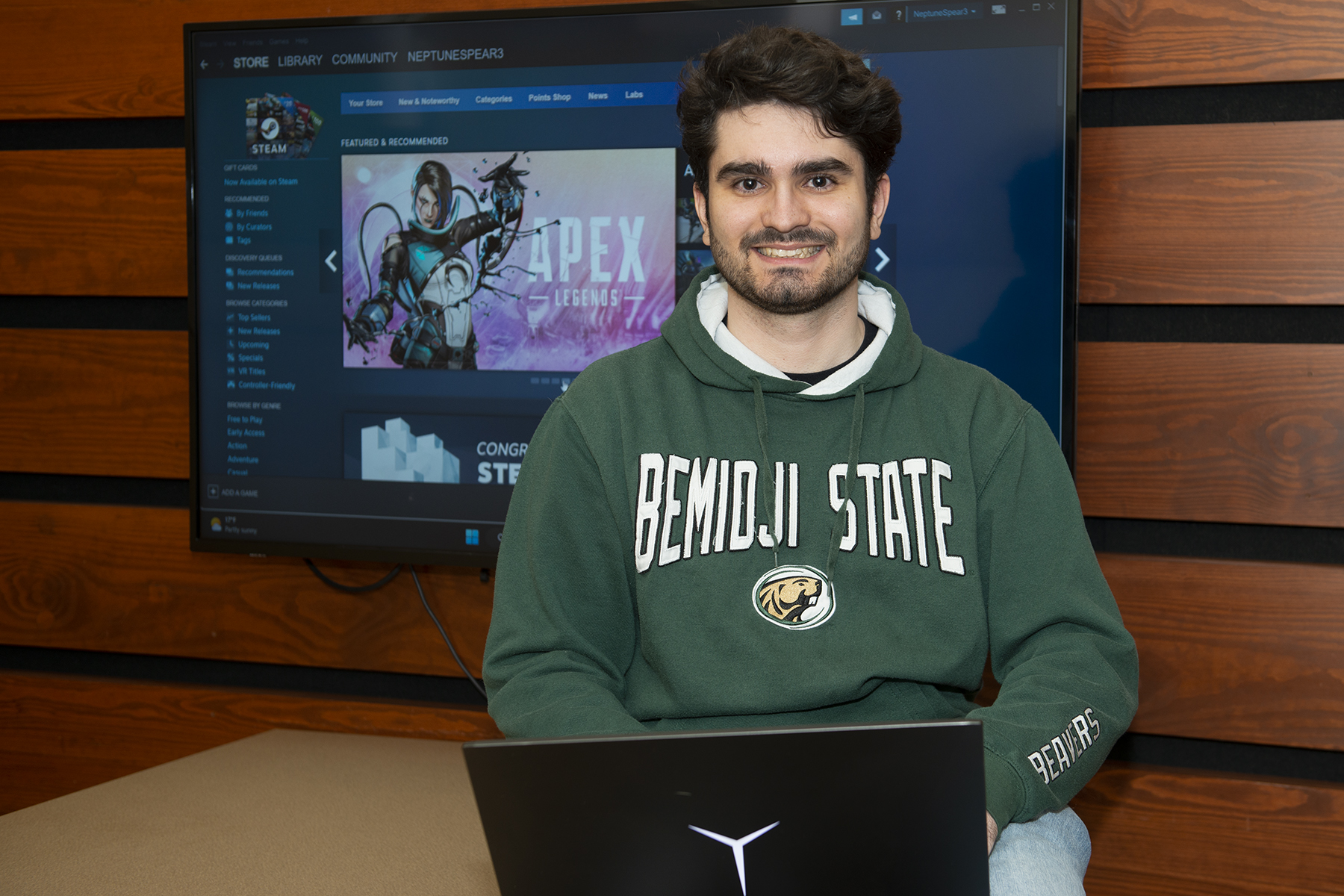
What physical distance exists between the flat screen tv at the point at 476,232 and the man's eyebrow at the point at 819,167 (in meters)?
0.52

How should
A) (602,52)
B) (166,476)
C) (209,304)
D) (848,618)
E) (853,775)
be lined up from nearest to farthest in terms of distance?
(853,775) → (848,618) → (602,52) → (209,304) → (166,476)

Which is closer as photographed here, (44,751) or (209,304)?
(209,304)

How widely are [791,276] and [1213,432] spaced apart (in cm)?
95

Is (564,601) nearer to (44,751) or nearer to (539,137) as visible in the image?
(539,137)

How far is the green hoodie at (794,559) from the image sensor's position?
126 centimetres

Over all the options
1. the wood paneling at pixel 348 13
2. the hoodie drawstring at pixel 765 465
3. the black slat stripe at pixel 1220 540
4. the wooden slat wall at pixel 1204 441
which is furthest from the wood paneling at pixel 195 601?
the black slat stripe at pixel 1220 540

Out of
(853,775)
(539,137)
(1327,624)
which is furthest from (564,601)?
(1327,624)

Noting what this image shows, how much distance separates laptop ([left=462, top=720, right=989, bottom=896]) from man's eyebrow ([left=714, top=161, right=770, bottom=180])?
75 cm

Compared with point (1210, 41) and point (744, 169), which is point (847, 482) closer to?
point (744, 169)

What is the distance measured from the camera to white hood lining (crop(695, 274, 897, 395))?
1.37m

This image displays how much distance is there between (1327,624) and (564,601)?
52.4 inches

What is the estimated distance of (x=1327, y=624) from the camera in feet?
5.96

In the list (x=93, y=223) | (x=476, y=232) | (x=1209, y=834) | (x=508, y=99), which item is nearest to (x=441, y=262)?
(x=476, y=232)

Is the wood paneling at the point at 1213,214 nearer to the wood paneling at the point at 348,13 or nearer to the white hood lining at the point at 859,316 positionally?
the wood paneling at the point at 348,13
